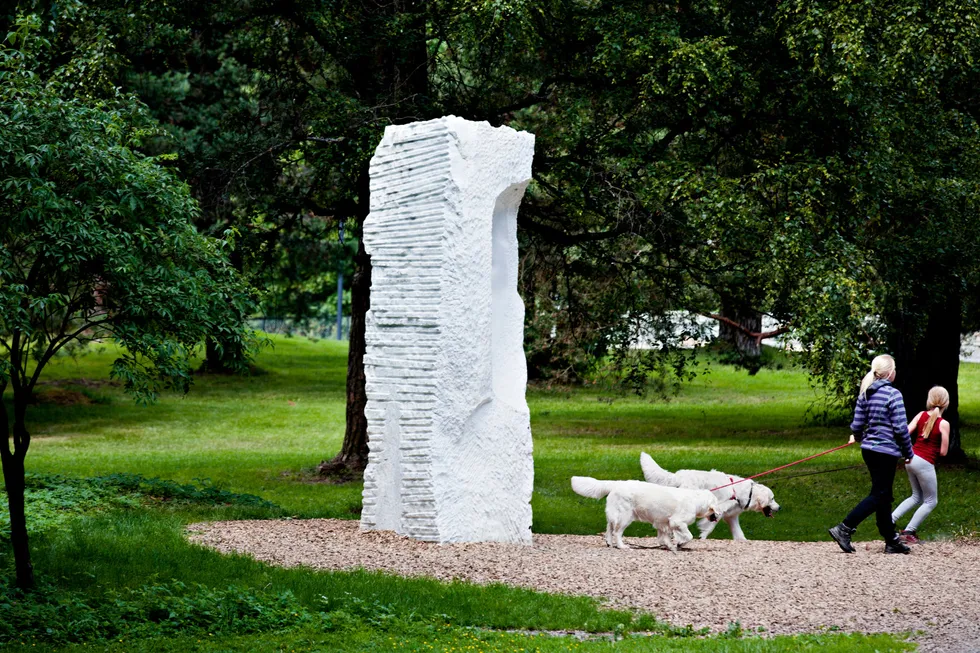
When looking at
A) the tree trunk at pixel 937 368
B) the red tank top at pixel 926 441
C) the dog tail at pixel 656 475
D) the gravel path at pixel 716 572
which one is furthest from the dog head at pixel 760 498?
the tree trunk at pixel 937 368

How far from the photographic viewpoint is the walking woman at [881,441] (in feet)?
38.1

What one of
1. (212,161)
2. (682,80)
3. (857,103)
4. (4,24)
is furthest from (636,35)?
(4,24)

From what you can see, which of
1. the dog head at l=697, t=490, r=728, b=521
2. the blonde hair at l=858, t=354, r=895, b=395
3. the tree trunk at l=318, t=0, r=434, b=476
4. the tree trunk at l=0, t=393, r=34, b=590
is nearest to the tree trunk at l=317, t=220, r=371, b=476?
the tree trunk at l=318, t=0, r=434, b=476

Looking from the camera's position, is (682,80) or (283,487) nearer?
(682,80)

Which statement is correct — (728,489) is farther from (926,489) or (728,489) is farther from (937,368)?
(937,368)

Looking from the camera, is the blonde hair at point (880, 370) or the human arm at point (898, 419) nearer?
the human arm at point (898, 419)

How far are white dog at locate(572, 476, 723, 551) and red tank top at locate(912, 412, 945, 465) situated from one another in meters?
2.19

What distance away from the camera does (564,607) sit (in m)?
9.12

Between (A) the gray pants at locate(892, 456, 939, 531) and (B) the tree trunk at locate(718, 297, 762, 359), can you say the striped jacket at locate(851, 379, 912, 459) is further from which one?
(B) the tree trunk at locate(718, 297, 762, 359)

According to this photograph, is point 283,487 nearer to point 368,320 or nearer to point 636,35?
point 368,320

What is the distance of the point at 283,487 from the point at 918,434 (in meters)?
9.39

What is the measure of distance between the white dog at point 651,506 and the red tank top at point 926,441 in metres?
2.19

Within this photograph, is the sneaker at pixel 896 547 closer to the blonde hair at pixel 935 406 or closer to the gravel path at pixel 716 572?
the gravel path at pixel 716 572

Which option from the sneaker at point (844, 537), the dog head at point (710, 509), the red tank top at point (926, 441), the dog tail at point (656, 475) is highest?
the red tank top at point (926, 441)
